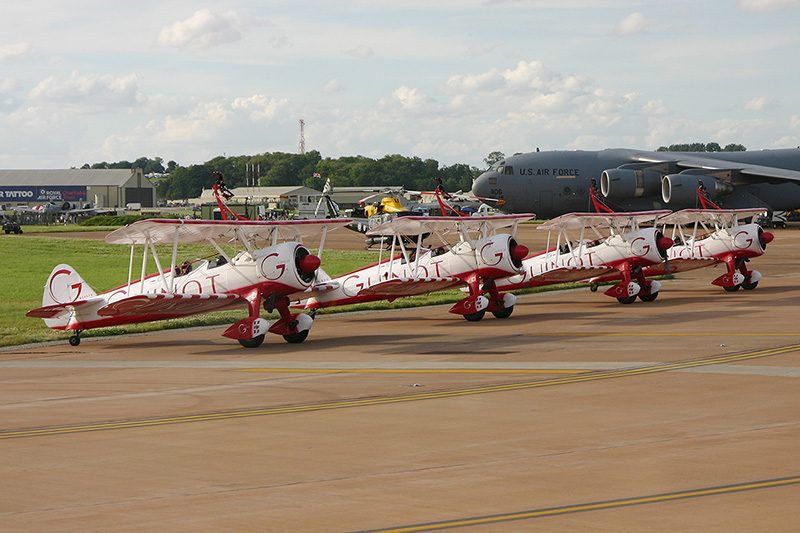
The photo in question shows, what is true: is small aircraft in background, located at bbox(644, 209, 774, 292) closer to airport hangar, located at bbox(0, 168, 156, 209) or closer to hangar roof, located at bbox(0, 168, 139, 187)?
airport hangar, located at bbox(0, 168, 156, 209)

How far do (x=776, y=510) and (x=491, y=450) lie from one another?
321cm

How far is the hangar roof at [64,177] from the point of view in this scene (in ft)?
525

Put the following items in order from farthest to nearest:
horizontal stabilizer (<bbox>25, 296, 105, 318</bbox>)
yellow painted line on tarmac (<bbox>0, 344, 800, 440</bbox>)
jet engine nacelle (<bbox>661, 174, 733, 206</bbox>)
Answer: jet engine nacelle (<bbox>661, 174, 733, 206</bbox>), horizontal stabilizer (<bbox>25, 296, 105, 318</bbox>), yellow painted line on tarmac (<bbox>0, 344, 800, 440</bbox>)

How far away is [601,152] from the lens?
66562 mm

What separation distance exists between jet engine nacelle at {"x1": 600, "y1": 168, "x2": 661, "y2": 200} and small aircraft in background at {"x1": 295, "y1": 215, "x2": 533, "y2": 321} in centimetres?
3827

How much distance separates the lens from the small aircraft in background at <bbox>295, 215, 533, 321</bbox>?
24.0m

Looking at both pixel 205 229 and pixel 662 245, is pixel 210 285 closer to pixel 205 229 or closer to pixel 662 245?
pixel 205 229

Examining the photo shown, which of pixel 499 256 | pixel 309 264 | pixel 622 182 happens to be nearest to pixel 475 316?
pixel 499 256

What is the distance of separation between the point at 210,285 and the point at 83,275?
1719cm

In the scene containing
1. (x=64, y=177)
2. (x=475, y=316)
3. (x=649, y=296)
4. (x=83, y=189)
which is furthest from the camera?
(x=64, y=177)

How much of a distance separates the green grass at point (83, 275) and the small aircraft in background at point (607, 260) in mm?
2806

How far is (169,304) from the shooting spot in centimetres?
1934

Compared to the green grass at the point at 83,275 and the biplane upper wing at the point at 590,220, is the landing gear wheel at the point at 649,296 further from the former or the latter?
the green grass at the point at 83,275

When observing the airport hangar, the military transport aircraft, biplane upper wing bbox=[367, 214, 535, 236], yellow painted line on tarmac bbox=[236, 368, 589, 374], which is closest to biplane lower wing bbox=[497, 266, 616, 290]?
biplane upper wing bbox=[367, 214, 535, 236]
